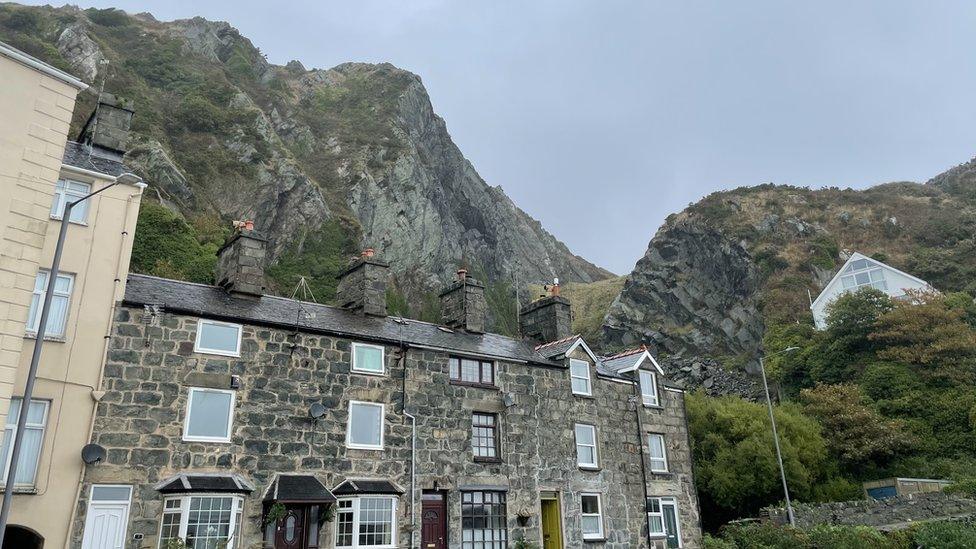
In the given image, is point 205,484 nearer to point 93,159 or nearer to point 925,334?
point 93,159

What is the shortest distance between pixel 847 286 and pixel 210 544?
191ft

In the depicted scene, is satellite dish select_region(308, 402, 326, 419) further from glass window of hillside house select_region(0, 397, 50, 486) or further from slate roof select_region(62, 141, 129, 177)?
slate roof select_region(62, 141, 129, 177)

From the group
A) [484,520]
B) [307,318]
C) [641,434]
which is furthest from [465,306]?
[641,434]

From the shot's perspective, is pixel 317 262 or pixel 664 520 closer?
pixel 664 520

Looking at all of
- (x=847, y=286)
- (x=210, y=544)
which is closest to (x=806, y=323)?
(x=847, y=286)

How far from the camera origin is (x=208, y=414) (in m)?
18.4

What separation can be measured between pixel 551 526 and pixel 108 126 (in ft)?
66.3

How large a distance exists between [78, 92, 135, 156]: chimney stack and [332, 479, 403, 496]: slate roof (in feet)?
40.7

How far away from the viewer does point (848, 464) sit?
37844 millimetres

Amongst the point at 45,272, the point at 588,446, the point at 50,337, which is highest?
the point at 45,272

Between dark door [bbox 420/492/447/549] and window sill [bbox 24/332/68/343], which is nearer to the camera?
window sill [bbox 24/332/68/343]

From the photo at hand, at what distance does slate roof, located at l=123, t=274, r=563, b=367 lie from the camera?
19.2 m

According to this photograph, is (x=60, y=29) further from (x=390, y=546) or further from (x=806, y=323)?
(x=806, y=323)

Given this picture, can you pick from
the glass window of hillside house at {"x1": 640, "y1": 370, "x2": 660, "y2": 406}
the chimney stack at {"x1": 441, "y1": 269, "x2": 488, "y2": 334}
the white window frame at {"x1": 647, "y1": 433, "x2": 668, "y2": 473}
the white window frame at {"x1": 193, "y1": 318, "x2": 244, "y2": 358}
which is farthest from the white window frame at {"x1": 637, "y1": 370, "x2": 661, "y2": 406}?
the white window frame at {"x1": 193, "y1": 318, "x2": 244, "y2": 358}
